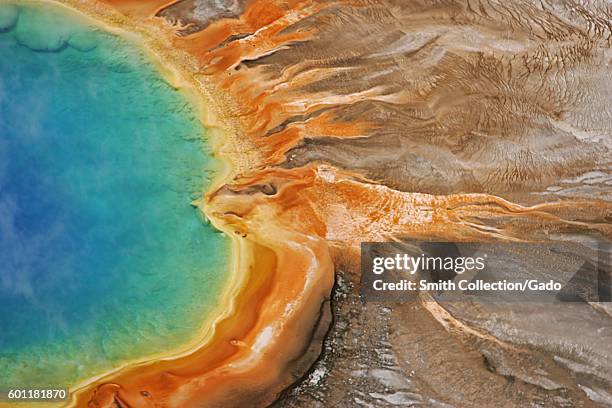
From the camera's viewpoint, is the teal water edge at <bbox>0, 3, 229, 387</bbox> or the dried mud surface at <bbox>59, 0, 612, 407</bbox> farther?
the teal water edge at <bbox>0, 3, 229, 387</bbox>

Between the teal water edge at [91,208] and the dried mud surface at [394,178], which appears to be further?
the teal water edge at [91,208]


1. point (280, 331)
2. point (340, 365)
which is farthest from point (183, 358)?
point (340, 365)

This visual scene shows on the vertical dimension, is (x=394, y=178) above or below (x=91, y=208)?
above

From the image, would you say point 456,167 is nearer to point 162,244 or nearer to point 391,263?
point 391,263
